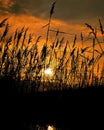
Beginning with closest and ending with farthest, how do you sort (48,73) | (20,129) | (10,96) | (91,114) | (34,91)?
(20,129) < (91,114) < (10,96) < (34,91) < (48,73)

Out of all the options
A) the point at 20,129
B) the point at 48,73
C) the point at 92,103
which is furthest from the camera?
the point at 48,73

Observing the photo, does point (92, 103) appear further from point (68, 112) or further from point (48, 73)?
point (48, 73)

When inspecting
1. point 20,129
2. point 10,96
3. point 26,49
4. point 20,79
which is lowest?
point 20,129

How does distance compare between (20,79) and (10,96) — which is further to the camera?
(20,79)

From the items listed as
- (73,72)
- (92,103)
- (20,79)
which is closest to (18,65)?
(20,79)

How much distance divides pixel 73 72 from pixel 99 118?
3819mm

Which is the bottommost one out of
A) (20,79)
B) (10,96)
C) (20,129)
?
(20,129)

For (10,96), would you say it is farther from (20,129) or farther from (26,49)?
(20,129)

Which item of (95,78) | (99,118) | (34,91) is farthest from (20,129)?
(95,78)

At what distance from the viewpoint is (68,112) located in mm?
7117

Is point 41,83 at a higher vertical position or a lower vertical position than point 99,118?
higher

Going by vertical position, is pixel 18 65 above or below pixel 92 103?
above

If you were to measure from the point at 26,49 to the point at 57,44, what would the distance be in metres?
1.03

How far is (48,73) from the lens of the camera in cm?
938
